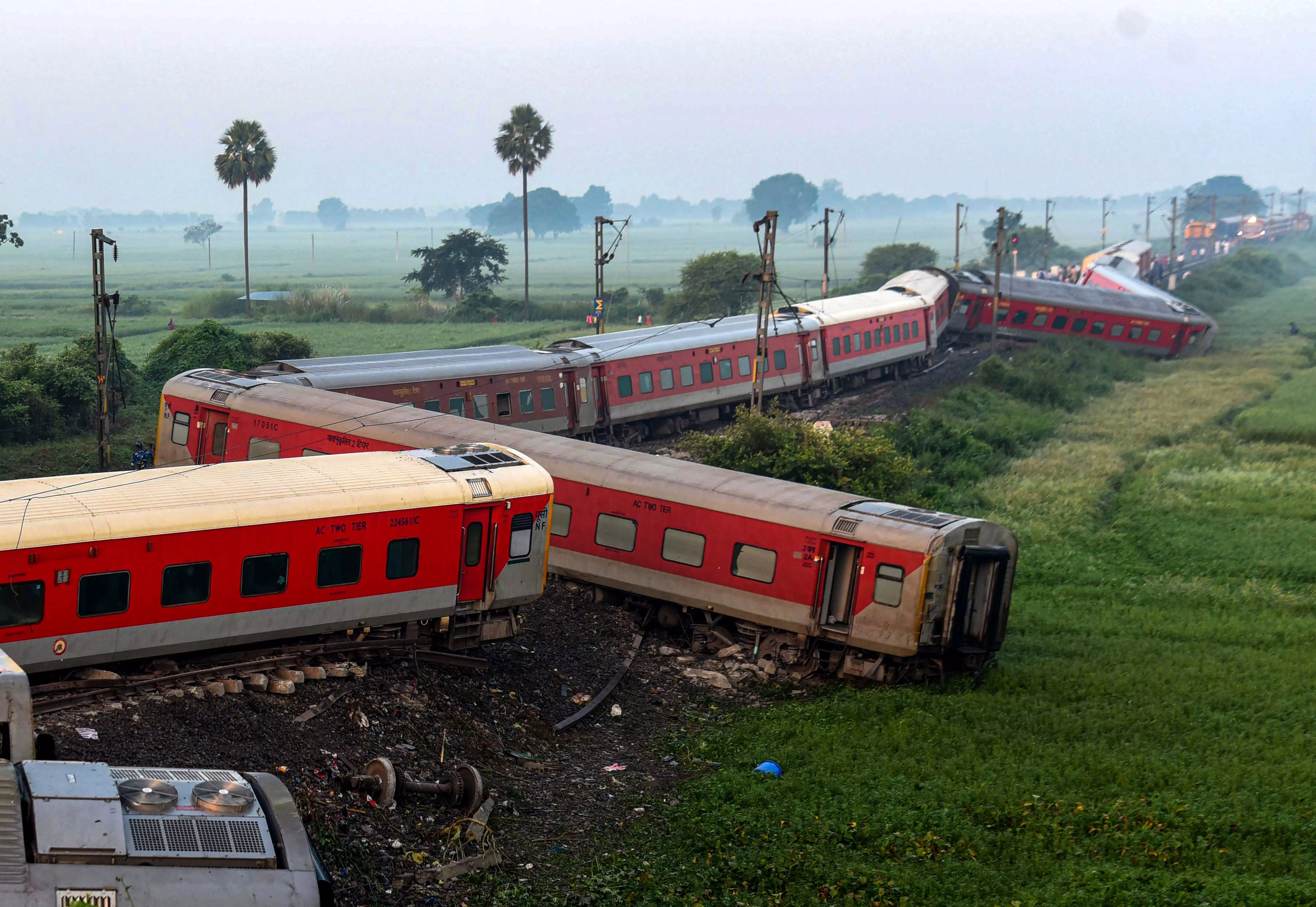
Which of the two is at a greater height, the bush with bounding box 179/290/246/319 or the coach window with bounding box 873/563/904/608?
the bush with bounding box 179/290/246/319

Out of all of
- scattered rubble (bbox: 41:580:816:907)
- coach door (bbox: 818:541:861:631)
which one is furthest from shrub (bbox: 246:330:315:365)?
coach door (bbox: 818:541:861:631)

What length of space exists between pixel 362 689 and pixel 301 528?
235 cm

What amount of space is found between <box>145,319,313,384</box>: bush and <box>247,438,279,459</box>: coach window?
18663mm

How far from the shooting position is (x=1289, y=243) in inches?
7426

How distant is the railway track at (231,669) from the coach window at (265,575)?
89cm

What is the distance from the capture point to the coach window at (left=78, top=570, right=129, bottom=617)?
14.7 metres

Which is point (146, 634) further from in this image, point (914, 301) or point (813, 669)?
point (914, 301)

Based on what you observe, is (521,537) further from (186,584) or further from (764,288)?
(764,288)

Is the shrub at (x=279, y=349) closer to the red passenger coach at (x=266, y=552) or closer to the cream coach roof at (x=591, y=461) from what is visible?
the cream coach roof at (x=591, y=461)

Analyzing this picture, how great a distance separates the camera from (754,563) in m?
20.5

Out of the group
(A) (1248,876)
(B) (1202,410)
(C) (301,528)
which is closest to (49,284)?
(B) (1202,410)

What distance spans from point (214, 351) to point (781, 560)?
33689 millimetres

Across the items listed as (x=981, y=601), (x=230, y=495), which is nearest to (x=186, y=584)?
(x=230, y=495)

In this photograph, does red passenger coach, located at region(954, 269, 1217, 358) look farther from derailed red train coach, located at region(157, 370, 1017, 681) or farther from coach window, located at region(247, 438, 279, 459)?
derailed red train coach, located at region(157, 370, 1017, 681)
